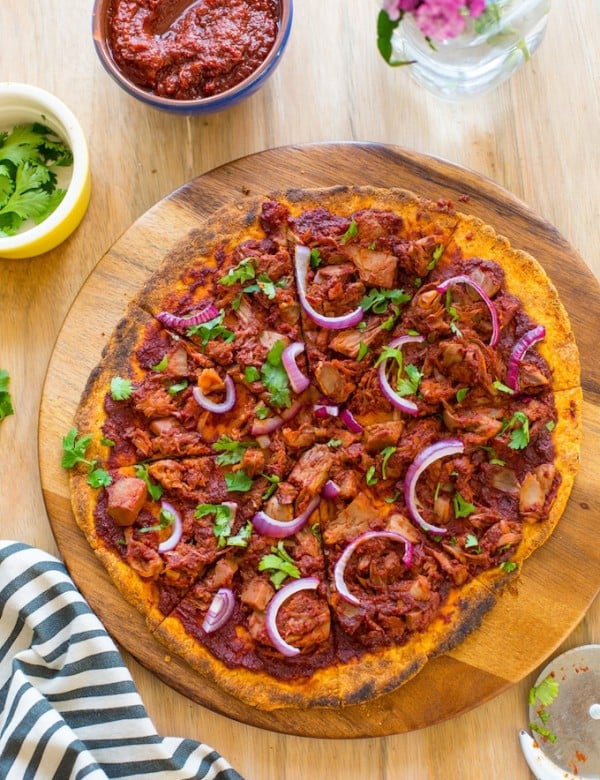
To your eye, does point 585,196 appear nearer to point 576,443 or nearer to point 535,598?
point 576,443

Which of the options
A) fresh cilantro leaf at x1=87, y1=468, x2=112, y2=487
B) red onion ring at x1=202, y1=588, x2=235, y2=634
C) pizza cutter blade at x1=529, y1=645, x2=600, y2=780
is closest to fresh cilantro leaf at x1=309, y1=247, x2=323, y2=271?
fresh cilantro leaf at x1=87, y1=468, x2=112, y2=487

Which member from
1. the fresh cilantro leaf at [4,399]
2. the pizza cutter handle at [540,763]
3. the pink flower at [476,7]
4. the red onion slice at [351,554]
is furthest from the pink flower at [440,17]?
the pizza cutter handle at [540,763]

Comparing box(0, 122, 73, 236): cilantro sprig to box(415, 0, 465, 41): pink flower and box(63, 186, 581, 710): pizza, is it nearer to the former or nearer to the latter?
box(63, 186, 581, 710): pizza

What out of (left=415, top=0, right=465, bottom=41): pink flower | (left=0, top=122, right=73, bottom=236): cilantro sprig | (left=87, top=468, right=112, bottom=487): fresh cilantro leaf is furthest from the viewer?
(left=0, top=122, right=73, bottom=236): cilantro sprig

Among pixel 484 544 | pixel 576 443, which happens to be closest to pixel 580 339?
pixel 576 443

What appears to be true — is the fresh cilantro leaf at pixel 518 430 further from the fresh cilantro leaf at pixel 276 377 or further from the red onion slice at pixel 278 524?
the fresh cilantro leaf at pixel 276 377
